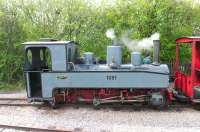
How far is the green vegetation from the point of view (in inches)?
547

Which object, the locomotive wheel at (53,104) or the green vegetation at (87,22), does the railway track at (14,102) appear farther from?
the green vegetation at (87,22)

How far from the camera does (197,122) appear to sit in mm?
8195

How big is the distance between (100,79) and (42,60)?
280cm

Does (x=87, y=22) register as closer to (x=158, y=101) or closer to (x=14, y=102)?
(x=14, y=102)

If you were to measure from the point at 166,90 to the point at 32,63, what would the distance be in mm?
5176

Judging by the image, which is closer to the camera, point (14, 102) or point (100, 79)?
point (100, 79)

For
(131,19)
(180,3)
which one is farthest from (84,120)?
(180,3)

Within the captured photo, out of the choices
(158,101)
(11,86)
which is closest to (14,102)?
(11,86)

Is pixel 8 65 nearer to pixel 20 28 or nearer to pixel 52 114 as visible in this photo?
pixel 20 28

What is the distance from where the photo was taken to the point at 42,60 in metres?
10.7

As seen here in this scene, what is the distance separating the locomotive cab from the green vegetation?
4087mm

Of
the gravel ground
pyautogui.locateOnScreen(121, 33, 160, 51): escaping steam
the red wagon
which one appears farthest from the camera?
pyautogui.locateOnScreen(121, 33, 160, 51): escaping steam

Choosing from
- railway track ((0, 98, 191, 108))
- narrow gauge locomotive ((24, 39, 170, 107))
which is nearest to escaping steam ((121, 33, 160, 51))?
narrow gauge locomotive ((24, 39, 170, 107))

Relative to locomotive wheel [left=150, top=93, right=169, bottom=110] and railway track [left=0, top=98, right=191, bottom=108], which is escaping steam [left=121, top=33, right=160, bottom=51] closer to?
railway track [left=0, top=98, right=191, bottom=108]
